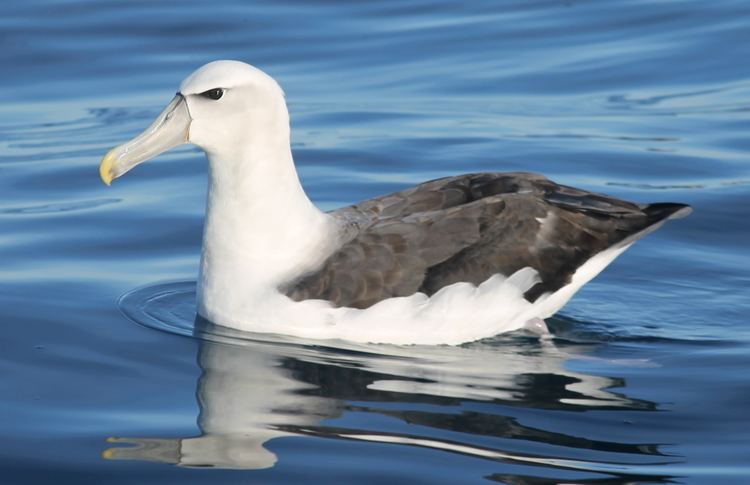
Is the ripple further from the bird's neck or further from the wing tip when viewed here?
the wing tip

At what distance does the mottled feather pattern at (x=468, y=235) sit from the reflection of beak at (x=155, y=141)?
103 centimetres

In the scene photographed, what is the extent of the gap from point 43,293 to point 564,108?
627 cm

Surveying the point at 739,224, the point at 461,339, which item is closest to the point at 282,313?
the point at 461,339

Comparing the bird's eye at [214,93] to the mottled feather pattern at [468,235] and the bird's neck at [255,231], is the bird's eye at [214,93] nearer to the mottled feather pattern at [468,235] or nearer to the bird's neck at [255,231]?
the bird's neck at [255,231]

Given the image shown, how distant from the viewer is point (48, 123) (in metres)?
14.3

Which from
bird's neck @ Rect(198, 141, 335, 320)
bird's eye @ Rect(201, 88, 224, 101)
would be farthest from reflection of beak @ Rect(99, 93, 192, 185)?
bird's neck @ Rect(198, 141, 335, 320)

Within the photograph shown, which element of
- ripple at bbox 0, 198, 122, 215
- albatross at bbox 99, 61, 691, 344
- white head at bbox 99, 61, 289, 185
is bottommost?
albatross at bbox 99, 61, 691, 344

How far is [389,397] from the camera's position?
25.5 feet

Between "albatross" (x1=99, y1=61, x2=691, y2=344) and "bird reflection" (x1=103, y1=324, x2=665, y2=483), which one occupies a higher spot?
"albatross" (x1=99, y1=61, x2=691, y2=344)

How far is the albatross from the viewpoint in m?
8.62

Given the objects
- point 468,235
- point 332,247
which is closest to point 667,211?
point 468,235

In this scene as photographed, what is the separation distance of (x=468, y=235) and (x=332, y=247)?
0.75 m

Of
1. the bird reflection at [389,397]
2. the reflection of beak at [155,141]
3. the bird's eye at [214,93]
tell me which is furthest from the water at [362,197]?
the bird's eye at [214,93]

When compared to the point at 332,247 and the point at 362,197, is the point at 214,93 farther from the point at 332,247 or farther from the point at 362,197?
the point at 362,197
